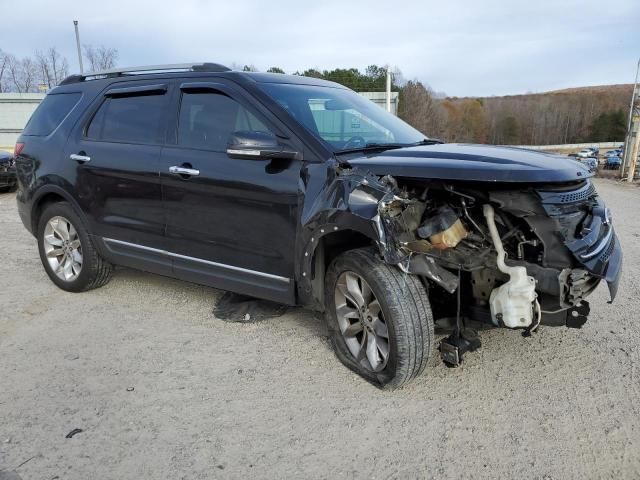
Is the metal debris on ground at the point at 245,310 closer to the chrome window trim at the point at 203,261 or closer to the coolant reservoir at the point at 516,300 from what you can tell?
the chrome window trim at the point at 203,261

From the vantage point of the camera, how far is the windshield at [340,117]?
351 centimetres

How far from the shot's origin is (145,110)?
4.20 m

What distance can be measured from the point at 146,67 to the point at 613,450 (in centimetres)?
427

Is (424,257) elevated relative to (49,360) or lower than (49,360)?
elevated

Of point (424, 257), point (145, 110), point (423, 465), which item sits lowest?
point (423, 465)

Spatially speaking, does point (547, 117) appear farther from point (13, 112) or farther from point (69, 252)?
point (69, 252)

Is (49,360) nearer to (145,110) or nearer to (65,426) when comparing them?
(65,426)

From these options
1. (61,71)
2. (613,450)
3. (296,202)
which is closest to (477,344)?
(613,450)

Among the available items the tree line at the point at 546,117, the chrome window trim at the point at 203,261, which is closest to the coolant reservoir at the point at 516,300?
the chrome window trim at the point at 203,261

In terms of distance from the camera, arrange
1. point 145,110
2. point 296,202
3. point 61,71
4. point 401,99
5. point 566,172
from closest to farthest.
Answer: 1. point 566,172
2. point 296,202
3. point 145,110
4. point 401,99
5. point 61,71

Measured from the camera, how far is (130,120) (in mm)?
4297

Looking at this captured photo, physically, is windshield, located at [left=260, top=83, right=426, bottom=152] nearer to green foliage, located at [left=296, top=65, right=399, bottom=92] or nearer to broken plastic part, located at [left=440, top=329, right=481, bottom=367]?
broken plastic part, located at [left=440, top=329, right=481, bottom=367]

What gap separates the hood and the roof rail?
1.43 m

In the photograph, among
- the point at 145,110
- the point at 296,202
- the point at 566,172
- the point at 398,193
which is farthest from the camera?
the point at 145,110
